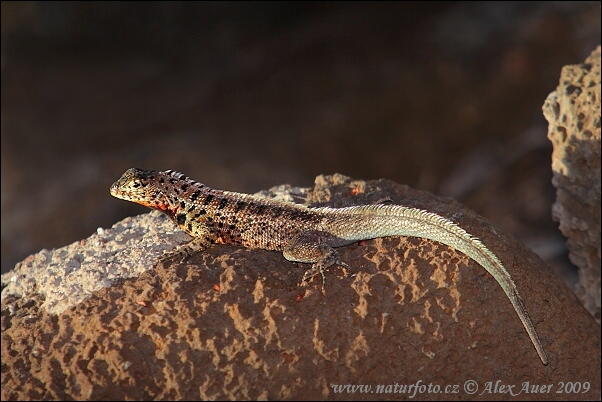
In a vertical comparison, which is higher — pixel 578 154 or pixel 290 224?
pixel 578 154

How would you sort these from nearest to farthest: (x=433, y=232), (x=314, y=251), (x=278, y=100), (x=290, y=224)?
1. (x=433, y=232)
2. (x=314, y=251)
3. (x=290, y=224)
4. (x=278, y=100)

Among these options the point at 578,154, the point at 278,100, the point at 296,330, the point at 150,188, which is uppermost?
the point at 278,100

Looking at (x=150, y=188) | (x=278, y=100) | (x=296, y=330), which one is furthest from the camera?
(x=278, y=100)

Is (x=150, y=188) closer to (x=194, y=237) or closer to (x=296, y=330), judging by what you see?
(x=194, y=237)

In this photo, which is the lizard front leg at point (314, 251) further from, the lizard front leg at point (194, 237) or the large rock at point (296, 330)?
the lizard front leg at point (194, 237)

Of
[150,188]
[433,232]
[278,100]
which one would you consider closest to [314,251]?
[433,232]

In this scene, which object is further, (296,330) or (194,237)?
(194,237)

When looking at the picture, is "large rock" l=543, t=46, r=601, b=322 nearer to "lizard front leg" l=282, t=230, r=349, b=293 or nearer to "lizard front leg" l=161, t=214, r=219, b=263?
"lizard front leg" l=282, t=230, r=349, b=293

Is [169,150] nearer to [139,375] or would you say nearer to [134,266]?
[134,266]
